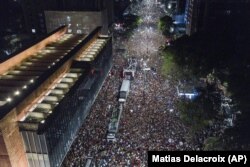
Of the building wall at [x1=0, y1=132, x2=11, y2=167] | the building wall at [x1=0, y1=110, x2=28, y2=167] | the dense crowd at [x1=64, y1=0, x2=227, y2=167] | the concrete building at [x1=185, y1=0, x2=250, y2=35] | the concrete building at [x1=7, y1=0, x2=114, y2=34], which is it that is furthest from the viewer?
the concrete building at [x1=7, y1=0, x2=114, y2=34]

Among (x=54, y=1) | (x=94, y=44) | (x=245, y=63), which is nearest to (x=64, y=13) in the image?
(x=54, y=1)

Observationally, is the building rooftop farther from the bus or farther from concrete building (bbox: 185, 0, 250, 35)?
concrete building (bbox: 185, 0, 250, 35)

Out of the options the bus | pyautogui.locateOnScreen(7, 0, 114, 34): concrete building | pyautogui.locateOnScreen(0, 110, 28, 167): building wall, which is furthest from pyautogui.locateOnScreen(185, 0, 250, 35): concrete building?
pyautogui.locateOnScreen(0, 110, 28, 167): building wall

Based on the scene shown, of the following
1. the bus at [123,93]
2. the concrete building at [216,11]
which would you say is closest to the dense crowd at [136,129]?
the bus at [123,93]

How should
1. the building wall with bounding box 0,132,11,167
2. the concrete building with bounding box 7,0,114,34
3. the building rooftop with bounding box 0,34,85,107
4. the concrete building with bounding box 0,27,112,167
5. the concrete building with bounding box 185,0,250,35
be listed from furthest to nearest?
the concrete building with bounding box 7,0,114,34, the concrete building with bounding box 185,0,250,35, the building rooftop with bounding box 0,34,85,107, the concrete building with bounding box 0,27,112,167, the building wall with bounding box 0,132,11,167

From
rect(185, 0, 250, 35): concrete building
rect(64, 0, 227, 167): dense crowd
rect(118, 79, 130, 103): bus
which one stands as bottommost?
rect(64, 0, 227, 167): dense crowd

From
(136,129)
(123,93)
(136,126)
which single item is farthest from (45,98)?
(123,93)

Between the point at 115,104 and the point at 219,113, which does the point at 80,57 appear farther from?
the point at 219,113
